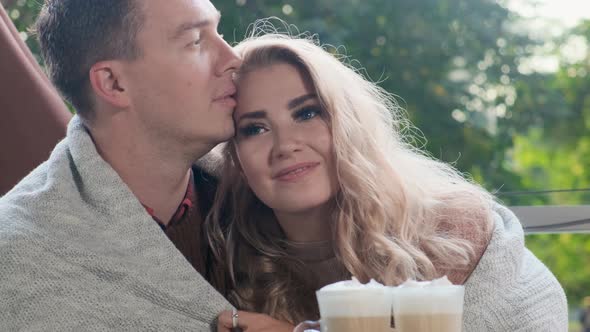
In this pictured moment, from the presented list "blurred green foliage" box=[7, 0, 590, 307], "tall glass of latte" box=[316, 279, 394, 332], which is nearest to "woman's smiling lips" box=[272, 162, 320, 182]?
"tall glass of latte" box=[316, 279, 394, 332]

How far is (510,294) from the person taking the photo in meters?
1.56

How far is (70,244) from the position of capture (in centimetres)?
160

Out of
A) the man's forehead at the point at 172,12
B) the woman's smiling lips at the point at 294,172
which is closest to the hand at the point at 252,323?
the woman's smiling lips at the point at 294,172

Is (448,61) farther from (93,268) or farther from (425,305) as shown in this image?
(425,305)

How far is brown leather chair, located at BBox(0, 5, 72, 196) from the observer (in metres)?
2.01

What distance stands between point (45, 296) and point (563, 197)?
4.33 metres

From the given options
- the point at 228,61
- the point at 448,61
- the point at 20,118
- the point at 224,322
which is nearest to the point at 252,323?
the point at 224,322

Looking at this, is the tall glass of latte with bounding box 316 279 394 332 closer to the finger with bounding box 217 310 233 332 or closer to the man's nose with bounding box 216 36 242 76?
the finger with bounding box 217 310 233 332

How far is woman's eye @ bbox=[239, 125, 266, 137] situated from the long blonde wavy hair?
10cm

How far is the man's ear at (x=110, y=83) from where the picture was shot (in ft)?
5.91

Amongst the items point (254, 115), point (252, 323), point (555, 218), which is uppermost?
point (254, 115)

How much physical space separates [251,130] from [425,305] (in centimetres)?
72

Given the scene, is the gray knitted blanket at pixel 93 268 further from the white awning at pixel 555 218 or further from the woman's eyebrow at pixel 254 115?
the white awning at pixel 555 218

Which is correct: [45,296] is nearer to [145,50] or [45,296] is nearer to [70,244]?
[70,244]
